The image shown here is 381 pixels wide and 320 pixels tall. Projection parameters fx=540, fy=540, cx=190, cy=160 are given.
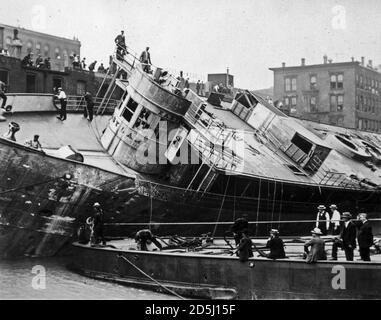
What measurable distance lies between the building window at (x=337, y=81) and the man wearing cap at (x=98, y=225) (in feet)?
150

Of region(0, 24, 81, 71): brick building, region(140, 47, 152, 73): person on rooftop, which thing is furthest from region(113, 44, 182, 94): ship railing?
region(0, 24, 81, 71): brick building

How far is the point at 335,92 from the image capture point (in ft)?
191

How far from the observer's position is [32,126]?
21.4 meters

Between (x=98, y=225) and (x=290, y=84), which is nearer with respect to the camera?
(x=98, y=225)

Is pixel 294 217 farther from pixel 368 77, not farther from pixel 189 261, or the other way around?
pixel 368 77

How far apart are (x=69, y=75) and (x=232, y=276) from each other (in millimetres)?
18442

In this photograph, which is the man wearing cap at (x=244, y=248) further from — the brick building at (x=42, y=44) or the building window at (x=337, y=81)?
the building window at (x=337, y=81)

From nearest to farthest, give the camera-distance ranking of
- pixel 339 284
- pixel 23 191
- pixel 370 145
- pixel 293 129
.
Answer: pixel 339 284
pixel 23 191
pixel 293 129
pixel 370 145

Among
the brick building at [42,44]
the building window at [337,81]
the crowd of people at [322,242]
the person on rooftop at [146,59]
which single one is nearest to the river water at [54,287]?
the crowd of people at [322,242]

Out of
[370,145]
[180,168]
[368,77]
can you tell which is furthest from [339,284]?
[368,77]

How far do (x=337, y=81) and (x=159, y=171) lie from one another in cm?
4180

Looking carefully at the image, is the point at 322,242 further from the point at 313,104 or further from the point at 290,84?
the point at 290,84

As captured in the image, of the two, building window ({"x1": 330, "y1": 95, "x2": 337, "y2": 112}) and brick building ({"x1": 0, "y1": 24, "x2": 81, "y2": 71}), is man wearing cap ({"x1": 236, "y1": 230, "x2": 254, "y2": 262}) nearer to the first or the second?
brick building ({"x1": 0, "y1": 24, "x2": 81, "y2": 71})

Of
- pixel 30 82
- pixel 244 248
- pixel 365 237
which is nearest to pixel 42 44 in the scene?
pixel 30 82
